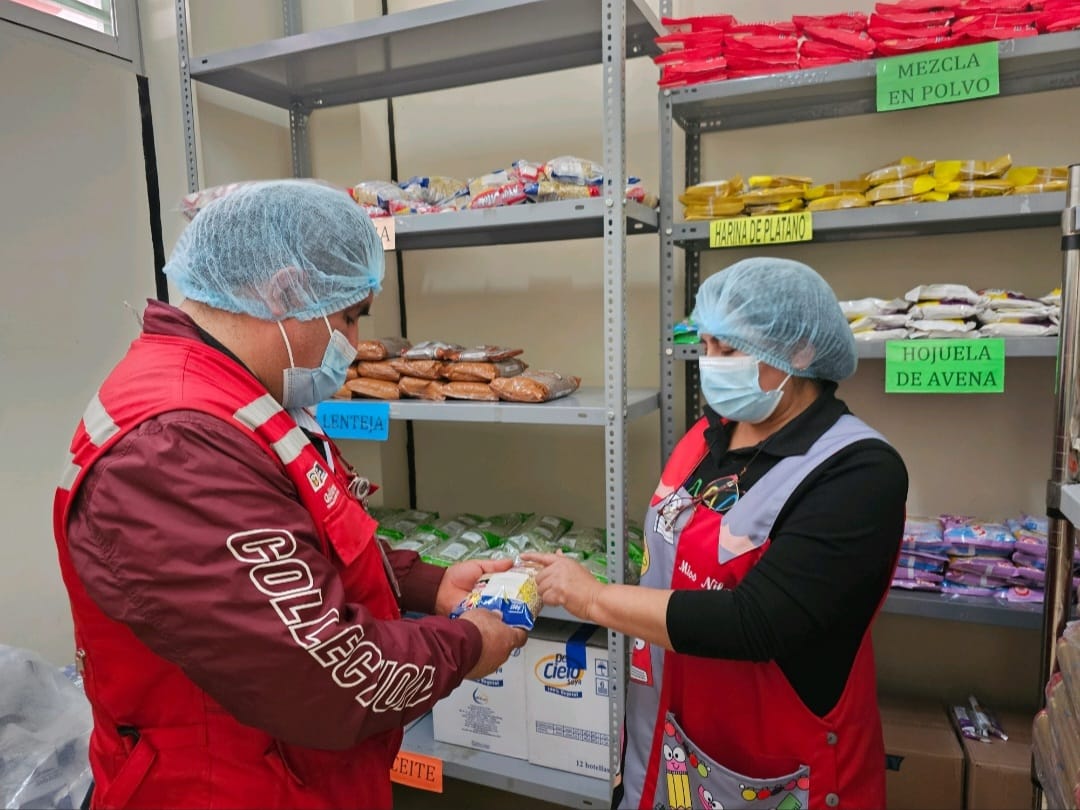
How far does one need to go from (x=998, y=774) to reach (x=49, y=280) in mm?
2694

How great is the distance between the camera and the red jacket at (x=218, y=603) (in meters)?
0.82

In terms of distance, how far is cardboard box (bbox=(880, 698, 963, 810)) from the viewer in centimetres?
175

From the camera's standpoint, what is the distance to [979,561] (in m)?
1.75

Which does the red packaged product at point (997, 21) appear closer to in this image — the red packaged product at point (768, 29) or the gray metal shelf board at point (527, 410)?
the red packaged product at point (768, 29)

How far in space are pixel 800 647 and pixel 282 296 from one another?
1.08 meters

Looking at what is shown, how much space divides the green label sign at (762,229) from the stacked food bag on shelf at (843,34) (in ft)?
1.23

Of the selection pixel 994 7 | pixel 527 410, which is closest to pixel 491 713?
pixel 527 410

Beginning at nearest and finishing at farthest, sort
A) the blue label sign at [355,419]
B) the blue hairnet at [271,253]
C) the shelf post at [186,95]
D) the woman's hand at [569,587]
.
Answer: the blue hairnet at [271,253], the woman's hand at [569,587], the blue label sign at [355,419], the shelf post at [186,95]

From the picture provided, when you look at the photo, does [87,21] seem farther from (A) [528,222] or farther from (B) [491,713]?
(B) [491,713]

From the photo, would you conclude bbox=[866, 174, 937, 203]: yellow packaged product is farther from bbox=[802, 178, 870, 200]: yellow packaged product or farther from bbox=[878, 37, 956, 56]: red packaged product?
bbox=[878, 37, 956, 56]: red packaged product

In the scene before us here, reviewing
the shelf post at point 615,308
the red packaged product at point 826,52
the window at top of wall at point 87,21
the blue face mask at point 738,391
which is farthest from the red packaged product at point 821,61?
the window at top of wall at point 87,21

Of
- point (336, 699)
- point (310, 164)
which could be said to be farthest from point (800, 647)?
point (310, 164)

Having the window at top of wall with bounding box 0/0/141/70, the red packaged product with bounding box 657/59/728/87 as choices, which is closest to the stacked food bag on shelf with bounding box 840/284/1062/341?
the red packaged product with bounding box 657/59/728/87

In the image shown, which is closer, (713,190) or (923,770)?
(923,770)
